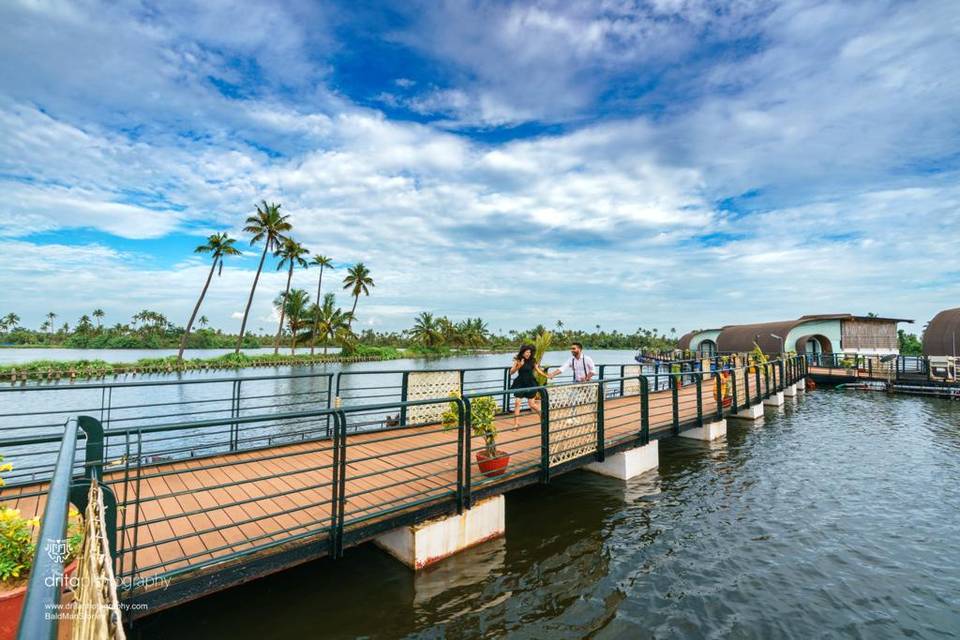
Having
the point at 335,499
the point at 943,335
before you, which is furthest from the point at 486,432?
the point at 943,335

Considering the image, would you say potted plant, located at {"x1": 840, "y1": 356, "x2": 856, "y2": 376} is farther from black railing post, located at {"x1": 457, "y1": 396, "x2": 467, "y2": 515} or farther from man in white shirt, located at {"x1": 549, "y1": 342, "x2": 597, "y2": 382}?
black railing post, located at {"x1": 457, "y1": 396, "x2": 467, "y2": 515}

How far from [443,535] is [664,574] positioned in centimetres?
283

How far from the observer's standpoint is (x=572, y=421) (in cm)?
745

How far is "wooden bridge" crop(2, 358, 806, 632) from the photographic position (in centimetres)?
353

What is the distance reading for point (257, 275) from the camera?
44.6 metres

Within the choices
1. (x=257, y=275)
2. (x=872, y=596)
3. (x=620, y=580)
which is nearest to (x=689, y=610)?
(x=620, y=580)

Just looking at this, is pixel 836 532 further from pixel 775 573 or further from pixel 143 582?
pixel 143 582

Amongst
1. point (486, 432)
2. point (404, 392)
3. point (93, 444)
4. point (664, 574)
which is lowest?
point (664, 574)

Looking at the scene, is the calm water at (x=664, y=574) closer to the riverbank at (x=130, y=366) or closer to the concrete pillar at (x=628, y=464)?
the concrete pillar at (x=628, y=464)

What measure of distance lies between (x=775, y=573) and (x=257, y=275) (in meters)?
47.6

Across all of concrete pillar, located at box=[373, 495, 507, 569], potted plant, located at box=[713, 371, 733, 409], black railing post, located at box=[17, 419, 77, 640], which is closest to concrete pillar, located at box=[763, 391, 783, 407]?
potted plant, located at box=[713, 371, 733, 409]

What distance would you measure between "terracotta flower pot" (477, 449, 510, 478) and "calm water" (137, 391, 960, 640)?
96 centimetres

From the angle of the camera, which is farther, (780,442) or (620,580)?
(780,442)

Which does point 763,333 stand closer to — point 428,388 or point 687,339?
point 687,339
